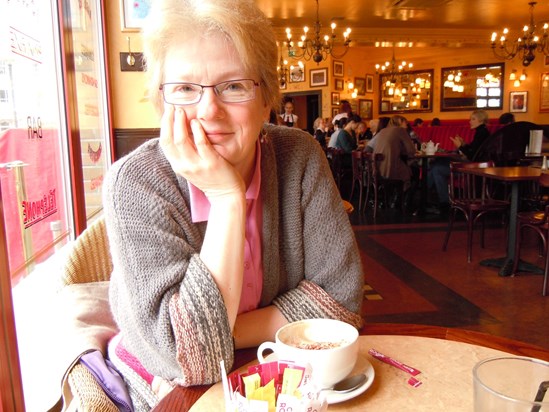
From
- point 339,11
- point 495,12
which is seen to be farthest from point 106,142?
point 495,12

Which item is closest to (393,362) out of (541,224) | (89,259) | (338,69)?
(89,259)

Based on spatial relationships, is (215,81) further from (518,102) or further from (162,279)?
(518,102)

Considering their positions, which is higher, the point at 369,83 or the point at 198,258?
the point at 369,83

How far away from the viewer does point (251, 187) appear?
1082 mm

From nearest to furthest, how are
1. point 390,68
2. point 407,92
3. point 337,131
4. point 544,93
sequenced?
point 337,131
point 544,93
point 390,68
point 407,92

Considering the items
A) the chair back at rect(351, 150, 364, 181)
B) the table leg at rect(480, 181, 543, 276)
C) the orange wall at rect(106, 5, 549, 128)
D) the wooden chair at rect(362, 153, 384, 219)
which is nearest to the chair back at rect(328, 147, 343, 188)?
Answer: the chair back at rect(351, 150, 364, 181)

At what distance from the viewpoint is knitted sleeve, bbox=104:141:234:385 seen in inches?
32.4

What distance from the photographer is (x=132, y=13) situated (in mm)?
3953

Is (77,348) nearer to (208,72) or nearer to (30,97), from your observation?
(208,72)

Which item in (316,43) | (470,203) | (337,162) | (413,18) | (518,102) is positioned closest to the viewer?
(470,203)

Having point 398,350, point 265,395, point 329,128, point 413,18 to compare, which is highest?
point 413,18

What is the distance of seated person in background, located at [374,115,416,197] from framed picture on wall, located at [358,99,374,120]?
26.9 ft

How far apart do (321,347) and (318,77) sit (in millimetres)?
13256

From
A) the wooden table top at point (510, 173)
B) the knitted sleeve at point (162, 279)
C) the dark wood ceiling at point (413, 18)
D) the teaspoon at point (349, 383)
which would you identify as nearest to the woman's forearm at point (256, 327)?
the knitted sleeve at point (162, 279)
